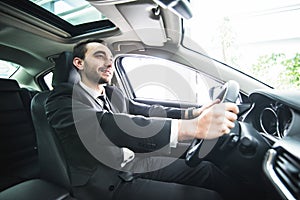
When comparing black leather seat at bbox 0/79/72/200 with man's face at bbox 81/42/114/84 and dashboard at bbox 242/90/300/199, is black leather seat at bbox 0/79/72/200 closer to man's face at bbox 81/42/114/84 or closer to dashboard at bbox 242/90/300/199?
man's face at bbox 81/42/114/84

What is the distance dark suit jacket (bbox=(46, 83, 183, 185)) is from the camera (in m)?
0.84

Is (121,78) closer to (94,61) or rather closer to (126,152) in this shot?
(94,61)

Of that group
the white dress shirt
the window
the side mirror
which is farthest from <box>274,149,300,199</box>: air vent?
the window

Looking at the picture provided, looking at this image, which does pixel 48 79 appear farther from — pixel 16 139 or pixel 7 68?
pixel 16 139

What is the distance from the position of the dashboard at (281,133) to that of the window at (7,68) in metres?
1.88

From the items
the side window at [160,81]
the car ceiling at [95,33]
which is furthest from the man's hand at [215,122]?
the side window at [160,81]

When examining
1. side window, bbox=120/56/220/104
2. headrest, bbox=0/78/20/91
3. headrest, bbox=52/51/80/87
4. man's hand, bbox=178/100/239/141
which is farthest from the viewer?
side window, bbox=120/56/220/104

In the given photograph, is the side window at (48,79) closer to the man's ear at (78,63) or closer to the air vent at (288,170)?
the man's ear at (78,63)

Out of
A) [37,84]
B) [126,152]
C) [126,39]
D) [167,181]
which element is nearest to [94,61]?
[126,39]

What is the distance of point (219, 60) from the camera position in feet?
4.66

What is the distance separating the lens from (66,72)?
1.27 metres

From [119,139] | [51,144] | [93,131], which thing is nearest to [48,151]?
[51,144]

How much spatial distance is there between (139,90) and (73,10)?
96cm

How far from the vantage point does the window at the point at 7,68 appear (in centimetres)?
190
